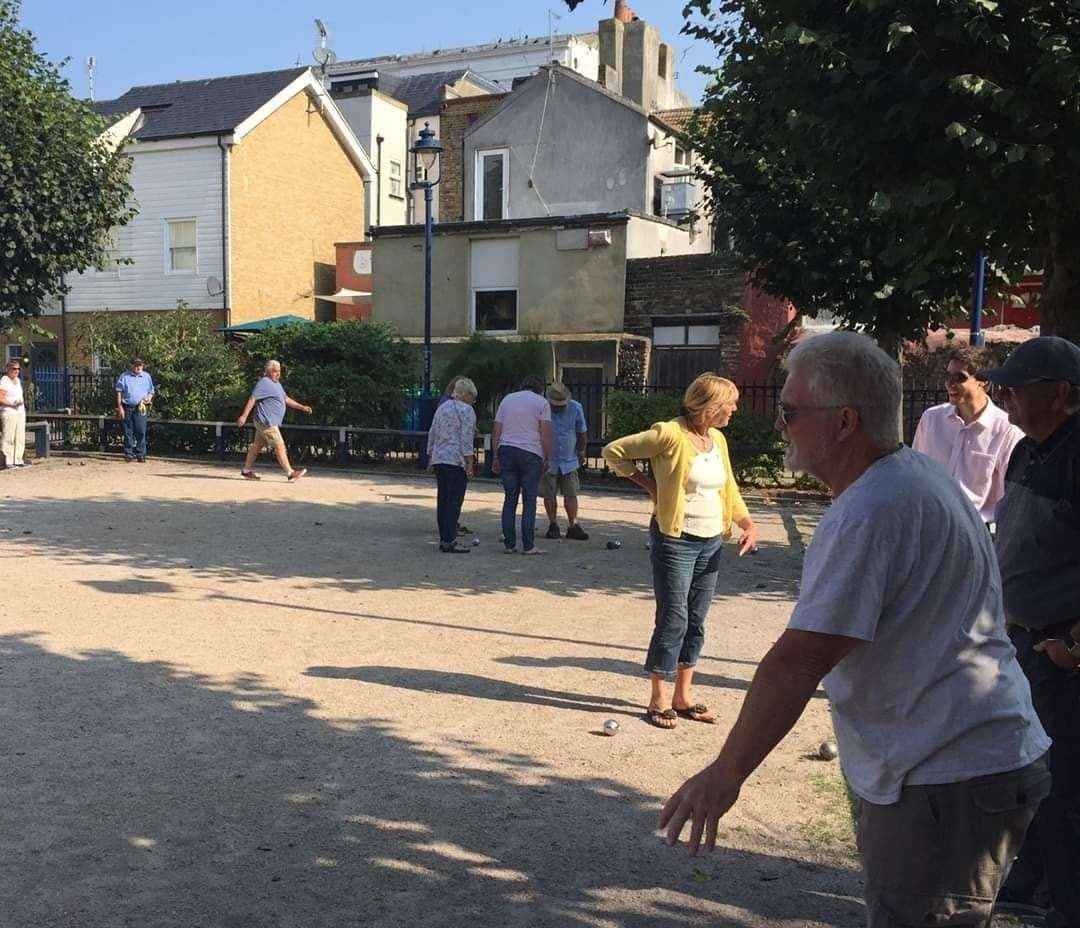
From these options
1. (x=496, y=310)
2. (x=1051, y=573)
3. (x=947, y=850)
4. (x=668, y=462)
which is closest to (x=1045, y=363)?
(x=1051, y=573)

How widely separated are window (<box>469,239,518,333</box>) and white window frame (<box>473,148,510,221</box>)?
21.0 feet

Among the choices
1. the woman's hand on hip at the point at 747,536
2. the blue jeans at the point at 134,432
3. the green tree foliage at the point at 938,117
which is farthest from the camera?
the blue jeans at the point at 134,432

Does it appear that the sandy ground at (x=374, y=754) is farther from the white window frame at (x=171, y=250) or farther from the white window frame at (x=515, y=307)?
the white window frame at (x=171, y=250)

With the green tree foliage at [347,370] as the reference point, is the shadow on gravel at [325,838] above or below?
below

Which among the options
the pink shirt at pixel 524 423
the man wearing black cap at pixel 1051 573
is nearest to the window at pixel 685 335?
the pink shirt at pixel 524 423

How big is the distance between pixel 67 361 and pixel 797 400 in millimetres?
31220

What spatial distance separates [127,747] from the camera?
4938mm

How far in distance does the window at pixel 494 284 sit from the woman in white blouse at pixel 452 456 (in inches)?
611

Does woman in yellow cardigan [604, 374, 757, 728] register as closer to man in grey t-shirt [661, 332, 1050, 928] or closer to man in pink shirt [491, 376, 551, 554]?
man in grey t-shirt [661, 332, 1050, 928]

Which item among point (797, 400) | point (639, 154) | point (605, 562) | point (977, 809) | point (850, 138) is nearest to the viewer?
point (977, 809)

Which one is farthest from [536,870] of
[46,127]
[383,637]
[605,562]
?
[46,127]

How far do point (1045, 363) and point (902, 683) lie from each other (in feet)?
5.34

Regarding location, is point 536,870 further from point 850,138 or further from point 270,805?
point 850,138

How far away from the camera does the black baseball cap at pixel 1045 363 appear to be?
3.36 meters
